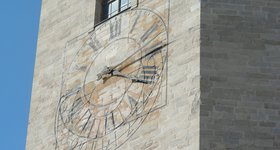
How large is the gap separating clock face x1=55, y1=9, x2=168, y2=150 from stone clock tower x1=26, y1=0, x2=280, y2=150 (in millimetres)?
17

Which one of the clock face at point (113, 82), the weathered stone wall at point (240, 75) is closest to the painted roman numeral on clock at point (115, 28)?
the clock face at point (113, 82)

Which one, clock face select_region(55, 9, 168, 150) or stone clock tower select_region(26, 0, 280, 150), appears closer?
stone clock tower select_region(26, 0, 280, 150)

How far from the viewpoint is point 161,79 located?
16.6 m

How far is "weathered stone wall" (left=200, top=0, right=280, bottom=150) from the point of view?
50.8 feet

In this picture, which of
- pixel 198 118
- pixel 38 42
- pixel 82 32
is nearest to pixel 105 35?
pixel 82 32

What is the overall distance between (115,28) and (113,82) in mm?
1064

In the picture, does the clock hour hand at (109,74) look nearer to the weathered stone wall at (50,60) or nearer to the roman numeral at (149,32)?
the roman numeral at (149,32)

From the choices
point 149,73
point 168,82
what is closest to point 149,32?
point 149,73

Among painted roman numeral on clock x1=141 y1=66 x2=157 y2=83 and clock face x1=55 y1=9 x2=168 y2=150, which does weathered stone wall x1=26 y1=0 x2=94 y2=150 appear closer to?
clock face x1=55 y1=9 x2=168 y2=150

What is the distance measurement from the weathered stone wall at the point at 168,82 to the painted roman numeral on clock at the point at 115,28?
0.56 meters

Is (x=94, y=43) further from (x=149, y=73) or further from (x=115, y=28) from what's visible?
(x=149, y=73)

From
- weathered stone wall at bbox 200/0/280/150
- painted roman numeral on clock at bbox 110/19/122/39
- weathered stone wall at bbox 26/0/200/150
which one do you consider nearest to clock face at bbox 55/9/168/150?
painted roman numeral on clock at bbox 110/19/122/39

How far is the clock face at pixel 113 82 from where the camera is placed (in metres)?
16.8

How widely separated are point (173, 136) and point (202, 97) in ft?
2.37
